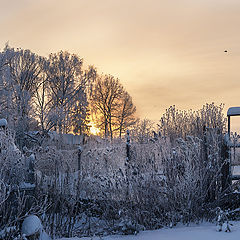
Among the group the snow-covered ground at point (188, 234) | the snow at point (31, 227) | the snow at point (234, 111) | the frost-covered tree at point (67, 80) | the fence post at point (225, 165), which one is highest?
the frost-covered tree at point (67, 80)

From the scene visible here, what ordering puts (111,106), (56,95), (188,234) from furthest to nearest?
1. (111,106)
2. (56,95)
3. (188,234)

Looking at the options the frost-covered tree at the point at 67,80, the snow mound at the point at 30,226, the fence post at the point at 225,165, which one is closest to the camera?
the snow mound at the point at 30,226

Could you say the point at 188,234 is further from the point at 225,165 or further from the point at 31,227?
the point at 31,227

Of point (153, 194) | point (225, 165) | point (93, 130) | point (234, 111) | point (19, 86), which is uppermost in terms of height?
point (19, 86)

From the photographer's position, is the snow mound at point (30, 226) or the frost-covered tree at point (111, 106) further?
the frost-covered tree at point (111, 106)

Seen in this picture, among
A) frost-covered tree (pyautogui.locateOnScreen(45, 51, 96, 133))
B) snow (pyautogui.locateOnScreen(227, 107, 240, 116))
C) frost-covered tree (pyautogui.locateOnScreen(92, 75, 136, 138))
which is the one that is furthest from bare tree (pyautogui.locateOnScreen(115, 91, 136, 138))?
snow (pyautogui.locateOnScreen(227, 107, 240, 116))

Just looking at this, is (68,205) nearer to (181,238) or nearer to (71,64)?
(181,238)

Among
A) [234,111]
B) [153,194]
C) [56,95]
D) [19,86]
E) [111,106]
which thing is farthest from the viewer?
[111,106]

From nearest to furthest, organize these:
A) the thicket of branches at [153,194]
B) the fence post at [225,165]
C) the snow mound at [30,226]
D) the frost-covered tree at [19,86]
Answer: the snow mound at [30,226], the thicket of branches at [153,194], the fence post at [225,165], the frost-covered tree at [19,86]

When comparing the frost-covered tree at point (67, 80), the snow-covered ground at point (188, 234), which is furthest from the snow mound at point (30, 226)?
the frost-covered tree at point (67, 80)

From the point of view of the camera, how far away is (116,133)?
39.1 metres

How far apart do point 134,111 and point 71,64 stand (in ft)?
33.6

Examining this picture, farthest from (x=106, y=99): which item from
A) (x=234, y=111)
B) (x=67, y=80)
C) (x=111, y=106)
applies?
(x=234, y=111)

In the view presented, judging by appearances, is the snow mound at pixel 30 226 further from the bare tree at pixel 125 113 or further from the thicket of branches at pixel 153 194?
the bare tree at pixel 125 113
